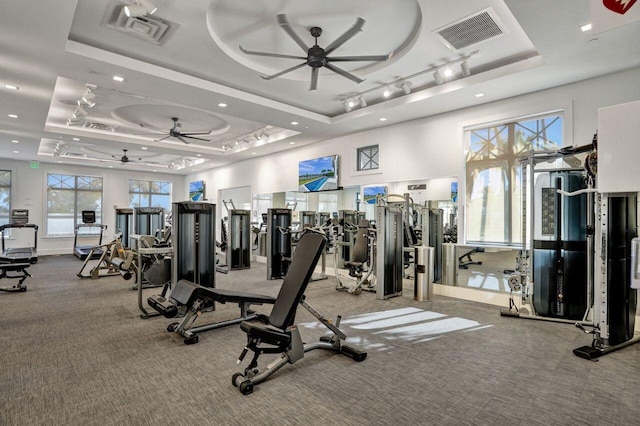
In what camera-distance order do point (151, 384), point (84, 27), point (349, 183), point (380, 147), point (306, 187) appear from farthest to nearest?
point (306, 187) < point (349, 183) < point (380, 147) < point (84, 27) < point (151, 384)

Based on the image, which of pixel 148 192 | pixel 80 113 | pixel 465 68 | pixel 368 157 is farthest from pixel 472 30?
pixel 148 192

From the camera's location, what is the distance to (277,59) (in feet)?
16.6

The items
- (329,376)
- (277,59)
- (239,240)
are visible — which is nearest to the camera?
(329,376)

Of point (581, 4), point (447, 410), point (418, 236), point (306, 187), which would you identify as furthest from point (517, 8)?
point (306, 187)

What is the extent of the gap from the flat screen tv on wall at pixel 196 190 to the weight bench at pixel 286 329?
39.3ft

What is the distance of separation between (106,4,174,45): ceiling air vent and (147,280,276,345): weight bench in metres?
3.03

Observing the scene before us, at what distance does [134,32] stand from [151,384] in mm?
3971

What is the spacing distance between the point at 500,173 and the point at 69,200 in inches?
592

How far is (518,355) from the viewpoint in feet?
10.5

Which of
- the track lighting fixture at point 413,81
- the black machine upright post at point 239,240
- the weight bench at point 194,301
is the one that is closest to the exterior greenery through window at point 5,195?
the black machine upright post at point 239,240

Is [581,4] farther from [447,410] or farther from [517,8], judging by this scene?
[447,410]

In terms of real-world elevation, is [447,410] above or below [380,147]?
below

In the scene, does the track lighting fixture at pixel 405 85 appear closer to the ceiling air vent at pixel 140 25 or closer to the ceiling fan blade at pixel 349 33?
the ceiling fan blade at pixel 349 33

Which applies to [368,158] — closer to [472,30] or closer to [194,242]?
[472,30]
